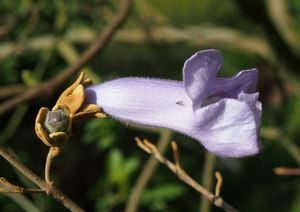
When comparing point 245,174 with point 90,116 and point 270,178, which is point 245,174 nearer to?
point 270,178

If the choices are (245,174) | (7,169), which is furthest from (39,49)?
(245,174)

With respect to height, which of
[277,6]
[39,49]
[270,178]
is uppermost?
[39,49]

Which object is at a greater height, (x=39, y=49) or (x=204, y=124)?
(x=204, y=124)

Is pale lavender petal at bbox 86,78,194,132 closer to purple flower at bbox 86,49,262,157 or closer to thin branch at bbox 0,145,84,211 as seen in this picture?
purple flower at bbox 86,49,262,157

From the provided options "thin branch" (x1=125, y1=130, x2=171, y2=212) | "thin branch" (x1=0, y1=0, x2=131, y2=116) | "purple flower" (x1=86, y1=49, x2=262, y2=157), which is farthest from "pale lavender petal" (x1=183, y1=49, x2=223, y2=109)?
"thin branch" (x1=125, y1=130, x2=171, y2=212)

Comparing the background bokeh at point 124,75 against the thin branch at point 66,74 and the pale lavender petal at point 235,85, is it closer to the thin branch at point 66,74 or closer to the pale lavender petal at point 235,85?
the thin branch at point 66,74

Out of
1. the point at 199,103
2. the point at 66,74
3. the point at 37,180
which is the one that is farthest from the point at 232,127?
the point at 66,74
